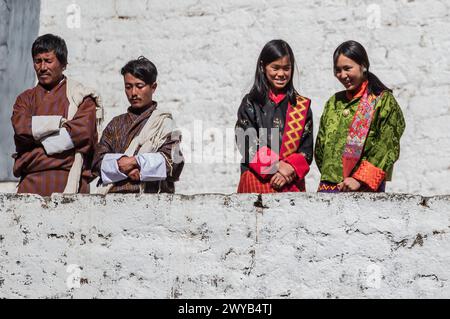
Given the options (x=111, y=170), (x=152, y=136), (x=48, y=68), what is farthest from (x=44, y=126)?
(x=152, y=136)

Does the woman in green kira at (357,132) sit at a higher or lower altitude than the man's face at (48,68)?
lower

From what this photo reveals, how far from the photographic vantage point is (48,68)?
310 inches

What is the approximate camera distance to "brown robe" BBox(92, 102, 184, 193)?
7574 millimetres

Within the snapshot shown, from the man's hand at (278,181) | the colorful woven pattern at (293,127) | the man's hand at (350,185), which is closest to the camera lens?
the man's hand at (350,185)

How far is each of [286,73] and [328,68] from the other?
65.4 inches

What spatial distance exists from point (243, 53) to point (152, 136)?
1701 mm

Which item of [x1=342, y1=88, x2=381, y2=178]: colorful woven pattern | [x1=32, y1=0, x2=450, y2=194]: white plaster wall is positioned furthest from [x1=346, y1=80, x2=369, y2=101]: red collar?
[x1=32, y1=0, x2=450, y2=194]: white plaster wall

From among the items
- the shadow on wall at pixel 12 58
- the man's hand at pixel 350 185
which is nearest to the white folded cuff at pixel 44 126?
the man's hand at pixel 350 185

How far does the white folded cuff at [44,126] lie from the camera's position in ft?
25.2

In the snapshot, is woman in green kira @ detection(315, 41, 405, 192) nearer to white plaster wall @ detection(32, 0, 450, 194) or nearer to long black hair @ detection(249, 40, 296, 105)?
long black hair @ detection(249, 40, 296, 105)

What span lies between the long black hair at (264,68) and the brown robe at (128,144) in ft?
1.92

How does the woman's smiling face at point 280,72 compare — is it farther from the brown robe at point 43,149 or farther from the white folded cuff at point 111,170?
the brown robe at point 43,149

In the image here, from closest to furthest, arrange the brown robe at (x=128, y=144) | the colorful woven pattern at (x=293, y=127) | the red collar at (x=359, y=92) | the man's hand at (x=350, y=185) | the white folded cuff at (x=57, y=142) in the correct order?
the man's hand at (x=350, y=185), the colorful woven pattern at (x=293, y=127), the red collar at (x=359, y=92), the brown robe at (x=128, y=144), the white folded cuff at (x=57, y=142)

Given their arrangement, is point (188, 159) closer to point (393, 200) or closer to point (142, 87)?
point (142, 87)
